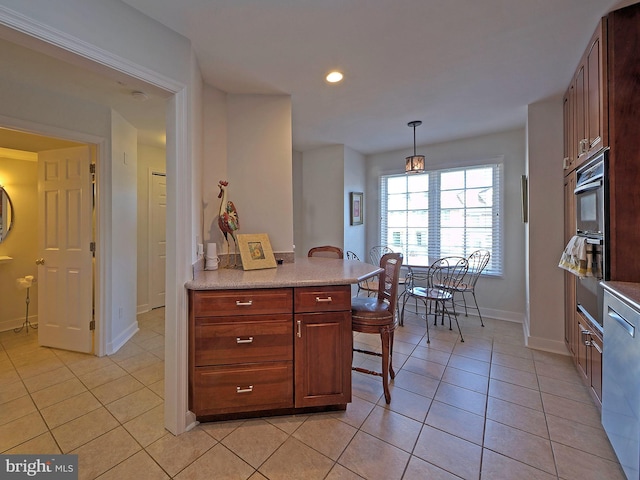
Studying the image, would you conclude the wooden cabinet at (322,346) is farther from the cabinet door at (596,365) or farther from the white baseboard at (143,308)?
the white baseboard at (143,308)

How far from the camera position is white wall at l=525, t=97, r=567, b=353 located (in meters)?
2.73

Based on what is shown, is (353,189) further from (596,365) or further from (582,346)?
(596,365)

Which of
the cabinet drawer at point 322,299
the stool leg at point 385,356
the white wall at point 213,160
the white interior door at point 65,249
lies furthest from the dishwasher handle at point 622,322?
the white interior door at point 65,249

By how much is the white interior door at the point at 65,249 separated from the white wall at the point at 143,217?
1086mm

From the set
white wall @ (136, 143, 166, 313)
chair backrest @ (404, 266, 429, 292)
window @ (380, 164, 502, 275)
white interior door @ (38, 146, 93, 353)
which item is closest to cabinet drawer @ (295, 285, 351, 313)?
white interior door @ (38, 146, 93, 353)

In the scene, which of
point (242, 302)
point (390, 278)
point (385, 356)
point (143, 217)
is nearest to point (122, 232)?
point (143, 217)

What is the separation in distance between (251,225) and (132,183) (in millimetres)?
1828

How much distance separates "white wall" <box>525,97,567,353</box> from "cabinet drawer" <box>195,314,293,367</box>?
2670mm

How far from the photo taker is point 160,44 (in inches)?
65.3

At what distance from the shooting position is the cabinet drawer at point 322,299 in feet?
5.89

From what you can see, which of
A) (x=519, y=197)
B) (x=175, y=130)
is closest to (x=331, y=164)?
(x=519, y=197)

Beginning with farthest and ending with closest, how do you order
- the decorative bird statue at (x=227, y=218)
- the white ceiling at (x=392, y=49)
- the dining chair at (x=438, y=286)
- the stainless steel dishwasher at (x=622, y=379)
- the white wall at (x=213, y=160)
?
the dining chair at (x=438, y=286) < the white wall at (x=213, y=160) < the decorative bird statue at (x=227, y=218) < the white ceiling at (x=392, y=49) < the stainless steel dishwasher at (x=622, y=379)

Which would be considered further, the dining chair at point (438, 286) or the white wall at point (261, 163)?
the dining chair at point (438, 286)

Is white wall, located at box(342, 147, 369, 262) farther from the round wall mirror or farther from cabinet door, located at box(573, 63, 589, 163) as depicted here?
the round wall mirror
